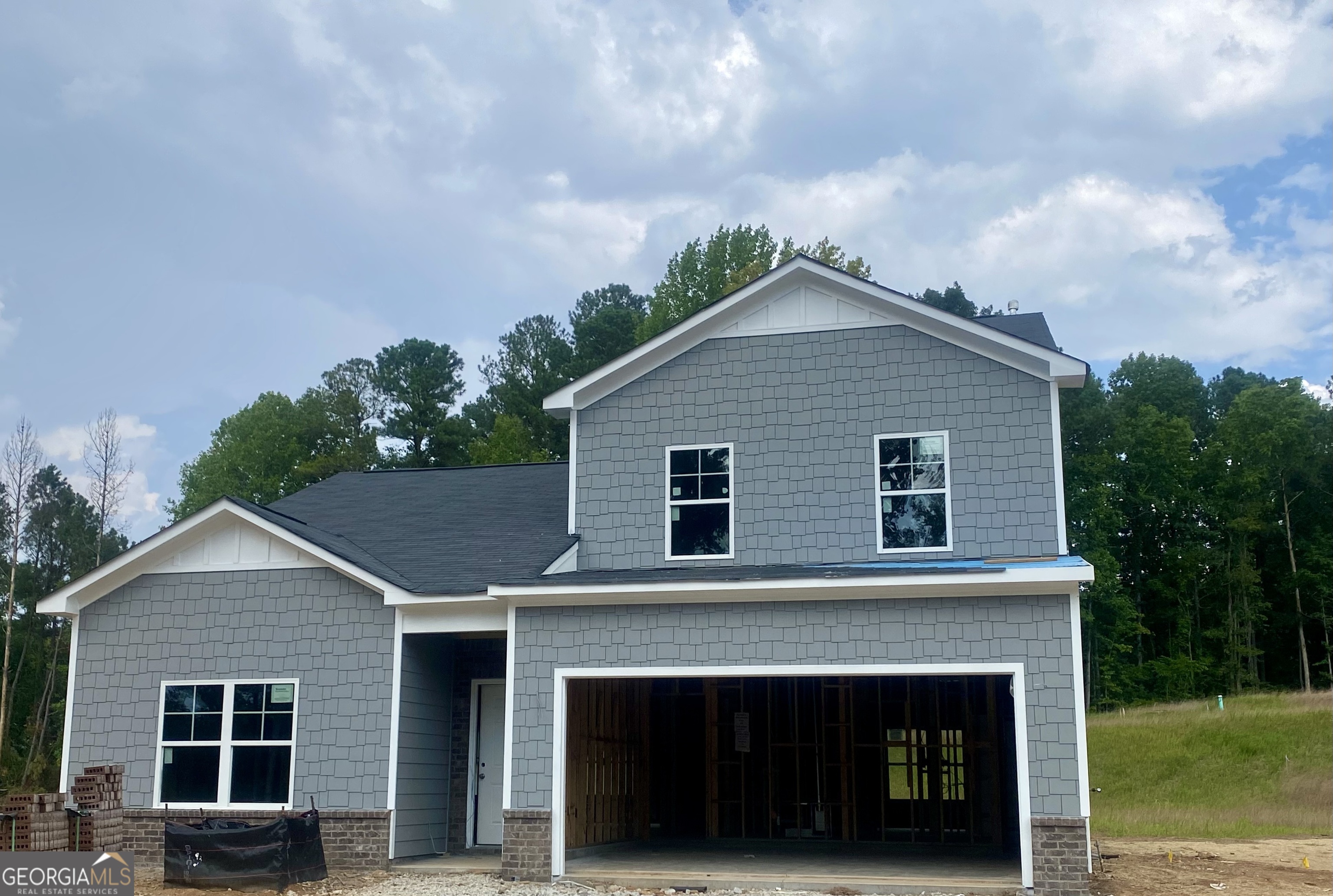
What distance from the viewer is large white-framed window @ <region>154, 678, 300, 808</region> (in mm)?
14266

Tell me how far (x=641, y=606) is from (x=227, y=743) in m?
5.47

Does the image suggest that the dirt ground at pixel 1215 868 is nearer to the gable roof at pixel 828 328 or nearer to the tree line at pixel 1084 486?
the gable roof at pixel 828 328

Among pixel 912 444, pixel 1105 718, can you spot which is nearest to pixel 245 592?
pixel 912 444

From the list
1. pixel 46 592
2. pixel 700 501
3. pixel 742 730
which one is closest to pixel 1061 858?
pixel 700 501

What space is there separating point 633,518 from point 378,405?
39.3m

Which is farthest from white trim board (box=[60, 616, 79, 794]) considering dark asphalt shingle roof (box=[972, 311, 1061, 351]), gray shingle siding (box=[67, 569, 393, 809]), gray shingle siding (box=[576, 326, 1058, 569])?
dark asphalt shingle roof (box=[972, 311, 1061, 351])

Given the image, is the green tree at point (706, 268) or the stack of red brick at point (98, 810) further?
the green tree at point (706, 268)

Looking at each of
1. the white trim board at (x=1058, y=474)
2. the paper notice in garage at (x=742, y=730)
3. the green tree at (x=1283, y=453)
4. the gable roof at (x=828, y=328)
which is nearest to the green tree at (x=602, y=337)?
the green tree at (x=1283, y=453)

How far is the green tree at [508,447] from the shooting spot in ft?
145

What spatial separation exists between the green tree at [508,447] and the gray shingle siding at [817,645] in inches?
1178

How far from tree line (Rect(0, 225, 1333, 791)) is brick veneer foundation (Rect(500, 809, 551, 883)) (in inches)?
1133

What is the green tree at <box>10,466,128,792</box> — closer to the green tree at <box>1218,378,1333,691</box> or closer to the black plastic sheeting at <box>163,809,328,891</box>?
the black plastic sheeting at <box>163,809,328,891</box>

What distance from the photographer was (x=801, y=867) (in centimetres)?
1359

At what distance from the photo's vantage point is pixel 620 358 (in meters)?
15.3
